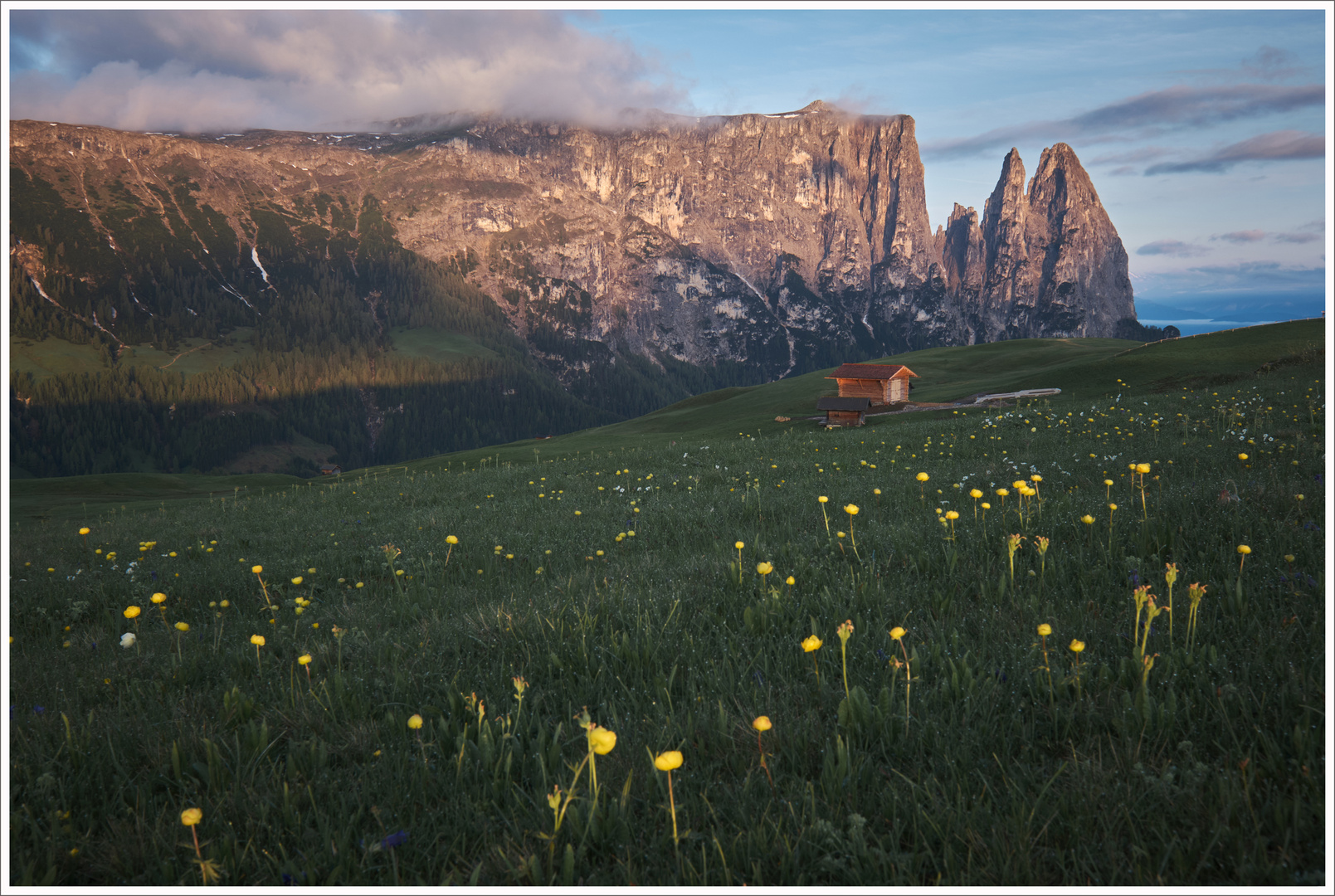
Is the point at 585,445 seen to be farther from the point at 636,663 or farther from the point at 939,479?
the point at 636,663

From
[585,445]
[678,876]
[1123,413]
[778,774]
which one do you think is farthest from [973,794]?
[585,445]

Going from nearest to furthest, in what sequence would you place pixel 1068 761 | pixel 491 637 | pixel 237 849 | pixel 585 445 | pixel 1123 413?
pixel 237 849 → pixel 1068 761 → pixel 491 637 → pixel 1123 413 → pixel 585 445

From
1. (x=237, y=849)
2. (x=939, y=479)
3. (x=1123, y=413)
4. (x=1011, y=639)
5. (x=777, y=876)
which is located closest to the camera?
(x=777, y=876)

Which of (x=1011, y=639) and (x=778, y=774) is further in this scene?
(x=1011, y=639)

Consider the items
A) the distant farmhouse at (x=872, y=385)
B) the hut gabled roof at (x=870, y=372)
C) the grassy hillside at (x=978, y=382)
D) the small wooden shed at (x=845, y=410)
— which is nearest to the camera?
the grassy hillside at (x=978, y=382)

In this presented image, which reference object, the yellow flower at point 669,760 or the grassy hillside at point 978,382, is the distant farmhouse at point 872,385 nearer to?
the grassy hillside at point 978,382

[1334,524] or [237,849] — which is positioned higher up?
[1334,524]

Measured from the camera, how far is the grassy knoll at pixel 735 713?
7.68ft

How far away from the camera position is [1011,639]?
371cm

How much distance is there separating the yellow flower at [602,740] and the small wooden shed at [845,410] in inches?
1860

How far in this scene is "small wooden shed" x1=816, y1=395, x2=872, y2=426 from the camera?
48806 millimetres

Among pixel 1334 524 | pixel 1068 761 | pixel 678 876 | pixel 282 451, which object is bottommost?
pixel 282 451

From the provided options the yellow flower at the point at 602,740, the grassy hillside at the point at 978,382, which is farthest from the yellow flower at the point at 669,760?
the grassy hillside at the point at 978,382

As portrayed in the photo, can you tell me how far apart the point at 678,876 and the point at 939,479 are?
8.47 m
